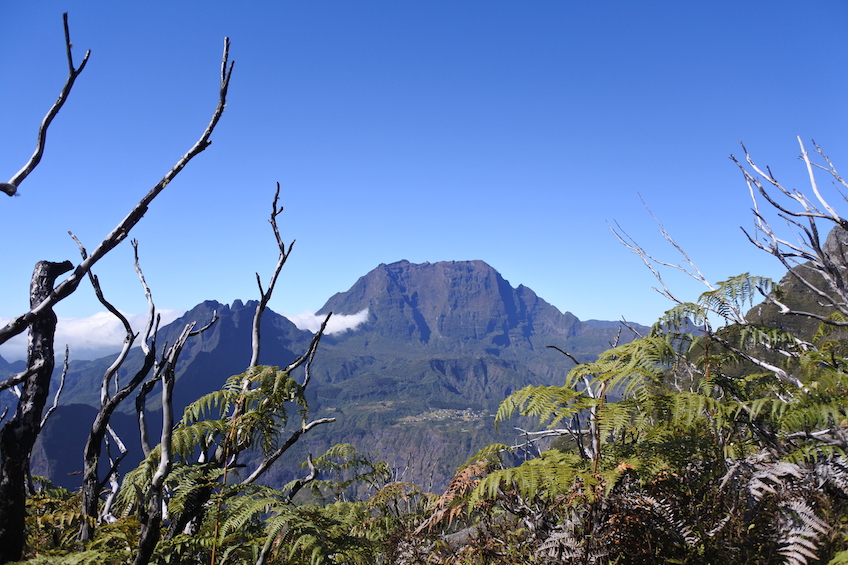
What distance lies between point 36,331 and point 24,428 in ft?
2.30

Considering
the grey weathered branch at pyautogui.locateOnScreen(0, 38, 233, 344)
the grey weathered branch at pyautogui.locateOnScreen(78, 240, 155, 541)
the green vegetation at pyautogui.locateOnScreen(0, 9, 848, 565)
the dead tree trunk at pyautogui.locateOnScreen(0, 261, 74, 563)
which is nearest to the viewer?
the grey weathered branch at pyautogui.locateOnScreen(0, 38, 233, 344)

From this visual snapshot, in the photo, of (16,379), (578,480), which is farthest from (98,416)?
(578,480)

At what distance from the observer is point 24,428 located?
3.32 metres

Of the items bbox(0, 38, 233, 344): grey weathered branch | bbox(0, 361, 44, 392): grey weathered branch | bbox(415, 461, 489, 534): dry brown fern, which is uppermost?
bbox(0, 38, 233, 344): grey weathered branch

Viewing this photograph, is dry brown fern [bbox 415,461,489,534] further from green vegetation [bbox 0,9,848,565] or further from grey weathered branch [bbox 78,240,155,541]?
grey weathered branch [bbox 78,240,155,541]

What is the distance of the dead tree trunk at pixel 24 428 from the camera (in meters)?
3.10

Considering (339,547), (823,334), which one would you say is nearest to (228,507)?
(339,547)

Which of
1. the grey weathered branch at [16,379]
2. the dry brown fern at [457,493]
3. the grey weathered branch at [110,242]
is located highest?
the grey weathered branch at [110,242]

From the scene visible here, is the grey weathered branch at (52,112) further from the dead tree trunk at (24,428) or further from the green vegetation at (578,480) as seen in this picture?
the dead tree trunk at (24,428)

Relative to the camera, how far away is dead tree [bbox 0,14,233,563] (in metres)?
2.35

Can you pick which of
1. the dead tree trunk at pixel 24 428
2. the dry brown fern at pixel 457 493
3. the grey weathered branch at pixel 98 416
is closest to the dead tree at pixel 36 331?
the dead tree trunk at pixel 24 428

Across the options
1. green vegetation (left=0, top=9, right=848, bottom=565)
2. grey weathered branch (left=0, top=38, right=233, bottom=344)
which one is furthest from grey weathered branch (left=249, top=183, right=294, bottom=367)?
grey weathered branch (left=0, top=38, right=233, bottom=344)

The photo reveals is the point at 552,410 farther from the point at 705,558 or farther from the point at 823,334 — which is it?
the point at 823,334

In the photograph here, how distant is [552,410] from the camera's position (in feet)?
10.8
